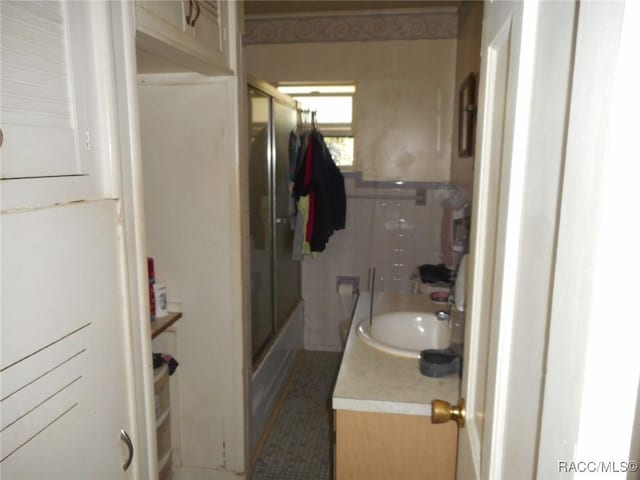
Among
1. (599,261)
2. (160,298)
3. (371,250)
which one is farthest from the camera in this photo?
(371,250)

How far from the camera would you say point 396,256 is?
11.5 feet

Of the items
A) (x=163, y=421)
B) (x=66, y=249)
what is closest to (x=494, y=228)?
(x=66, y=249)

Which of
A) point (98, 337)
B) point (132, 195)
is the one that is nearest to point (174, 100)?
point (132, 195)

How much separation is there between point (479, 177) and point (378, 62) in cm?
270

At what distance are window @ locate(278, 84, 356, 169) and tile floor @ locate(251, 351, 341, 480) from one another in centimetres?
160

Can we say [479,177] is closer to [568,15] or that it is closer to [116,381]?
[568,15]

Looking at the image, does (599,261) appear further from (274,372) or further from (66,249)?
(274,372)

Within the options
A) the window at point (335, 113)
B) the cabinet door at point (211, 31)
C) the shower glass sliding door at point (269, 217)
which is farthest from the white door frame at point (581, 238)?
the window at point (335, 113)

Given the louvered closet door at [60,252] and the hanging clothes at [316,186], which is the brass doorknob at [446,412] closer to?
the louvered closet door at [60,252]

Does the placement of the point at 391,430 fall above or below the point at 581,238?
below

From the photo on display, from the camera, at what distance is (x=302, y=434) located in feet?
8.42

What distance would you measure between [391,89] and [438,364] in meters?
2.40

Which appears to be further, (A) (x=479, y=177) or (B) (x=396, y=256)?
(B) (x=396, y=256)

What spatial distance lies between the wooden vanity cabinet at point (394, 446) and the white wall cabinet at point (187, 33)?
1173 millimetres
